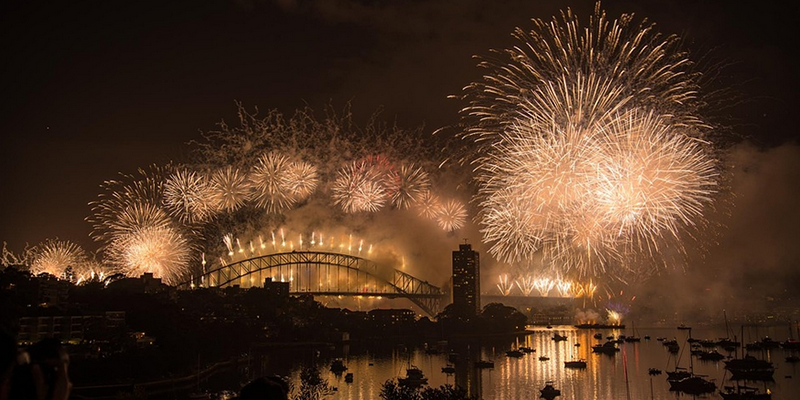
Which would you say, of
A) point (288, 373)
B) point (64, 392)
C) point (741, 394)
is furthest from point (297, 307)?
point (64, 392)

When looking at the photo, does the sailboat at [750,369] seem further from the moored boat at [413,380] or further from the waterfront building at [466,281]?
the waterfront building at [466,281]

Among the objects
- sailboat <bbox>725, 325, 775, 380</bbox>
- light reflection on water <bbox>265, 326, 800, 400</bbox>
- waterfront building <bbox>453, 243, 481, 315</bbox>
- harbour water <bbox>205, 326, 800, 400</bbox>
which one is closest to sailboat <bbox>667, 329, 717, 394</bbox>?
harbour water <bbox>205, 326, 800, 400</bbox>

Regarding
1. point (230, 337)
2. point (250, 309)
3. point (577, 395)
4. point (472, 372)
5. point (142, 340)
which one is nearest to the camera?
point (577, 395)

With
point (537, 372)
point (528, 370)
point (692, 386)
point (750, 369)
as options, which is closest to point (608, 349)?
point (528, 370)

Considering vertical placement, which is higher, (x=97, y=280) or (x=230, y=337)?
(x=97, y=280)

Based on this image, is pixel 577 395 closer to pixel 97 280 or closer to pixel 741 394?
pixel 741 394

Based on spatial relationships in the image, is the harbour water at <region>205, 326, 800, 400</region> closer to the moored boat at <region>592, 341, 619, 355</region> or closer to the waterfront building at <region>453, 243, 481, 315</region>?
the moored boat at <region>592, 341, 619, 355</region>

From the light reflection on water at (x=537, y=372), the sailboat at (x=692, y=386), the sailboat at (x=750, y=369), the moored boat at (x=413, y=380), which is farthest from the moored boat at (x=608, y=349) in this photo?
the moored boat at (x=413, y=380)

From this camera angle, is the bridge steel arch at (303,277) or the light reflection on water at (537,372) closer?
the light reflection on water at (537,372)
